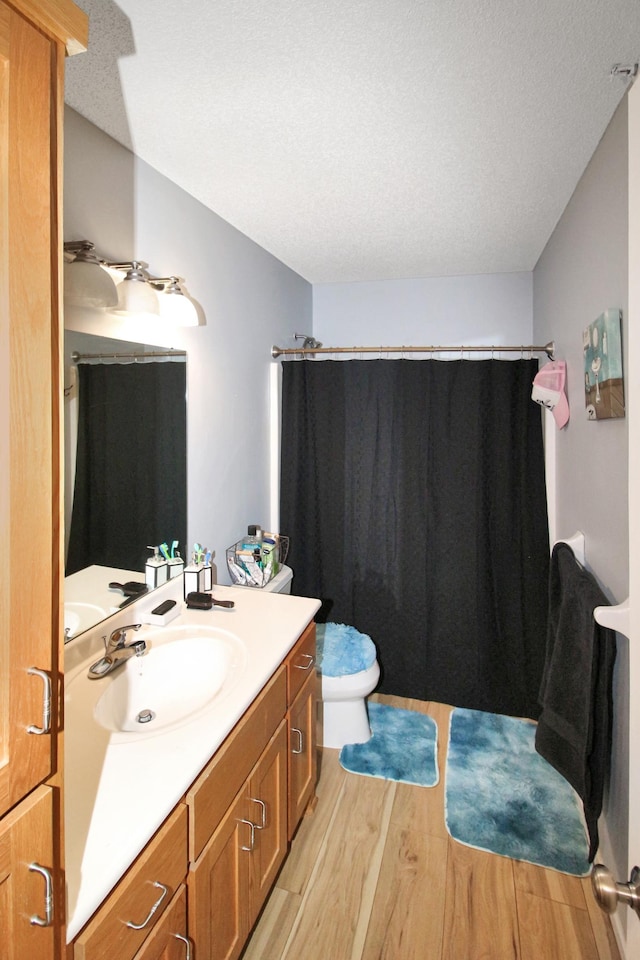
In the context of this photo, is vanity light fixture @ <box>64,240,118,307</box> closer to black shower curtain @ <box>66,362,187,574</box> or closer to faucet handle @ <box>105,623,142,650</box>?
black shower curtain @ <box>66,362,187,574</box>

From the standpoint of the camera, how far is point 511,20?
3.58ft

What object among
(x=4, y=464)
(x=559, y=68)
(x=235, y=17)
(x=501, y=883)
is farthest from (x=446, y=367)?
(x=4, y=464)

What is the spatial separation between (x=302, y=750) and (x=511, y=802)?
91 centimetres

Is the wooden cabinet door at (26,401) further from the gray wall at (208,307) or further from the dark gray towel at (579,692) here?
the dark gray towel at (579,692)

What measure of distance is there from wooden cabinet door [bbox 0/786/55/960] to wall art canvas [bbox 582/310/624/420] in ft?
4.91

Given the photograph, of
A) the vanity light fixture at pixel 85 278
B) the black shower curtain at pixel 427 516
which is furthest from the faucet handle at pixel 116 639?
the black shower curtain at pixel 427 516

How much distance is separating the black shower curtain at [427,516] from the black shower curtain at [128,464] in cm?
99

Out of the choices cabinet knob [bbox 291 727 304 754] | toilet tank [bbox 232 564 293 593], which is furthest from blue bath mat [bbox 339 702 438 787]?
toilet tank [bbox 232 564 293 593]

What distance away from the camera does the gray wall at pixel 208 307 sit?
58.9 inches

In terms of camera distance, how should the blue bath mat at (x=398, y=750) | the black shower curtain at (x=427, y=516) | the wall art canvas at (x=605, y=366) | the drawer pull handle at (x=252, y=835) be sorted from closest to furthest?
the drawer pull handle at (x=252, y=835), the wall art canvas at (x=605, y=366), the blue bath mat at (x=398, y=750), the black shower curtain at (x=427, y=516)

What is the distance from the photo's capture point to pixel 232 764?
119 centimetres

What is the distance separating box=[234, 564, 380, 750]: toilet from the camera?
222 cm

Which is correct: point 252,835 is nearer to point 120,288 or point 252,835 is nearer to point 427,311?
point 120,288

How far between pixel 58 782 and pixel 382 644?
2255 millimetres
